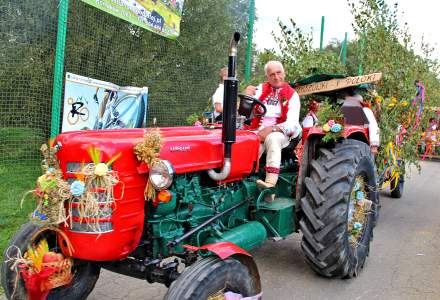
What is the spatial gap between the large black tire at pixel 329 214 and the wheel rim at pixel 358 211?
263mm

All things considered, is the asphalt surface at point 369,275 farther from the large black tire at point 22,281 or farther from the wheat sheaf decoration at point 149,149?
the wheat sheaf decoration at point 149,149

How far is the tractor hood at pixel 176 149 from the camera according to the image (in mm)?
2633

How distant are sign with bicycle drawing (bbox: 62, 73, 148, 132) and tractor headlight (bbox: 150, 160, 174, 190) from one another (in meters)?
2.83

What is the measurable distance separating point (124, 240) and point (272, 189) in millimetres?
1813

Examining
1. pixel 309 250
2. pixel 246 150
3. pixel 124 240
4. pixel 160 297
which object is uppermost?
pixel 246 150

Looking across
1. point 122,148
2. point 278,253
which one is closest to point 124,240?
point 122,148

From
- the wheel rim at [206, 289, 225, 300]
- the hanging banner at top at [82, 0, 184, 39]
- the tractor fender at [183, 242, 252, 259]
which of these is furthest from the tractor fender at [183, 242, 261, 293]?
the hanging banner at top at [82, 0, 184, 39]

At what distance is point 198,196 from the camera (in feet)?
10.7

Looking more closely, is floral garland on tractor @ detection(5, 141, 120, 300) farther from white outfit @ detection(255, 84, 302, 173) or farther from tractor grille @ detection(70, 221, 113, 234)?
white outfit @ detection(255, 84, 302, 173)

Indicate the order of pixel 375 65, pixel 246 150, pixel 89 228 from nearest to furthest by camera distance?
1. pixel 89 228
2. pixel 246 150
3. pixel 375 65

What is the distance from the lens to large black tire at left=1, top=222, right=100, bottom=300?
9.65 ft

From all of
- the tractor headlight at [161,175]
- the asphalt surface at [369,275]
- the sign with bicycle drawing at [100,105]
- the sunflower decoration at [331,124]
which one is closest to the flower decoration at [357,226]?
the asphalt surface at [369,275]

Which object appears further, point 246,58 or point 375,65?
point 246,58

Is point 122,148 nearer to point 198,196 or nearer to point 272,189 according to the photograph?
point 198,196
